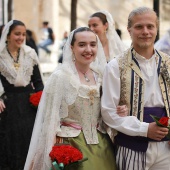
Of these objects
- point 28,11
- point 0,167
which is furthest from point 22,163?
point 28,11

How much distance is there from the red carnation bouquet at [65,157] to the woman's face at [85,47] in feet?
2.61

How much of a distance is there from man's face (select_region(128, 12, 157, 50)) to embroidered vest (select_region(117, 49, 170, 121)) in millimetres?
162

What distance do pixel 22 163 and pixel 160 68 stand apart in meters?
3.14

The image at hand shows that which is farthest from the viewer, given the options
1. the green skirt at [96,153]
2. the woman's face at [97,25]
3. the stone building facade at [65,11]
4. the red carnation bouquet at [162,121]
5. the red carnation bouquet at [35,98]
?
the stone building facade at [65,11]

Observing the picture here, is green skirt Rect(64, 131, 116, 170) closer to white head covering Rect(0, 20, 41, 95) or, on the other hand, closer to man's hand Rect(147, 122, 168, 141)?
man's hand Rect(147, 122, 168, 141)

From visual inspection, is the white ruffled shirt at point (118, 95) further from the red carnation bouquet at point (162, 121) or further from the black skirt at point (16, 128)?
the black skirt at point (16, 128)

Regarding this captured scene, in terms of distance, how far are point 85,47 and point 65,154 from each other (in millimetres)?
956

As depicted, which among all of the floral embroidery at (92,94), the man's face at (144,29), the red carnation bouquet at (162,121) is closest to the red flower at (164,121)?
the red carnation bouquet at (162,121)

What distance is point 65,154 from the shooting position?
157 inches

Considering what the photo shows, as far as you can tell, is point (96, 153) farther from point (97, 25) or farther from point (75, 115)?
point (97, 25)

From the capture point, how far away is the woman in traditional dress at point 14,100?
22.3 feet

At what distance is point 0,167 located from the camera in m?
6.70

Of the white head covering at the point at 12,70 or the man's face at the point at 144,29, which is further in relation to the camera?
the white head covering at the point at 12,70

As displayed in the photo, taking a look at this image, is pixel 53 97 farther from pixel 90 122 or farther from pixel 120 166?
pixel 120 166
